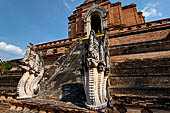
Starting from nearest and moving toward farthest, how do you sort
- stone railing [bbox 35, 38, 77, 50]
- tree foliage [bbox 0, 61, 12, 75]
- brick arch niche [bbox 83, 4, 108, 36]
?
tree foliage [bbox 0, 61, 12, 75]
stone railing [bbox 35, 38, 77, 50]
brick arch niche [bbox 83, 4, 108, 36]

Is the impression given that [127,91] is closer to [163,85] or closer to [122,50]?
[163,85]

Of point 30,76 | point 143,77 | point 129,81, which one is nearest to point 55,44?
point 30,76

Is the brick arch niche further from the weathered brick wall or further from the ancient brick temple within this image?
the weathered brick wall

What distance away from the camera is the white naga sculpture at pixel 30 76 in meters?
4.77

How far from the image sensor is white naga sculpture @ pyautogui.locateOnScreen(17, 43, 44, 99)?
15.7 feet

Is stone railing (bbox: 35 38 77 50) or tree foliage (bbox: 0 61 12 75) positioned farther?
stone railing (bbox: 35 38 77 50)

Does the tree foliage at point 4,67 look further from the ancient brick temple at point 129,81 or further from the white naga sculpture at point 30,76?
the white naga sculpture at point 30,76

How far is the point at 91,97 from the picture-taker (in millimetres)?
3201

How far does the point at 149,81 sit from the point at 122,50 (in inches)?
129

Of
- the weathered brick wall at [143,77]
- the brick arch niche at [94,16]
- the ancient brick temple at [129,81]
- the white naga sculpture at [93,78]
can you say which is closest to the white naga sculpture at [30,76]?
the ancient brick temple at [129,81]

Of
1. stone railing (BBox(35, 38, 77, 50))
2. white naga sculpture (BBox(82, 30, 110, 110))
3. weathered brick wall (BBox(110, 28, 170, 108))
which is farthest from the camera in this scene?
stone railing (BBox(35, 38, 77, 50))

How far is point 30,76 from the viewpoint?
16.8ft

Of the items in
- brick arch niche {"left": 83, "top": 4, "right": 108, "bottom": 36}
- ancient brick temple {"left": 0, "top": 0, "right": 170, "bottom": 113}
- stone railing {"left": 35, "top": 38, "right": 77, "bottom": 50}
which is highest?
brick arch niche {"left": 83, "top": 4, "right": 108, "bottom": 36}

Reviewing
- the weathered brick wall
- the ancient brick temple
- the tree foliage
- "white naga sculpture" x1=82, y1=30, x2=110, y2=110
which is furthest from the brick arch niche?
the tree foliage
